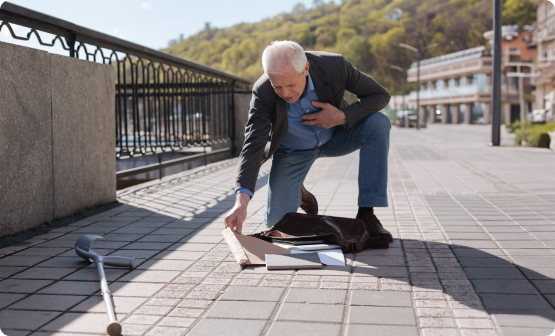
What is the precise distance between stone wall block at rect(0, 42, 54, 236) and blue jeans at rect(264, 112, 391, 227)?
1816 millimetres

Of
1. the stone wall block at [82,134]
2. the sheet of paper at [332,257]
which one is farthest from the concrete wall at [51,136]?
the sheet of paper at [332,257]

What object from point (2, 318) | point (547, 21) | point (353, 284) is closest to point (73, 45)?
point (2, 318)

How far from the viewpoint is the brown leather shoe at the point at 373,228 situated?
372 cm

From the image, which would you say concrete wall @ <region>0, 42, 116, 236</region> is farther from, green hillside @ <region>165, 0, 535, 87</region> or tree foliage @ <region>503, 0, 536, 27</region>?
tree foliage @ <region>503, 0, 536, 27</region>

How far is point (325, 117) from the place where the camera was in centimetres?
382

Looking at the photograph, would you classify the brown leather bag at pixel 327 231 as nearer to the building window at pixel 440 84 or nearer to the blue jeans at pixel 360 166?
the blue jeans at pixel 360 166

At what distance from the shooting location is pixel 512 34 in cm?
6669

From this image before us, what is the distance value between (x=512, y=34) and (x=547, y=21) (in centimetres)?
1825

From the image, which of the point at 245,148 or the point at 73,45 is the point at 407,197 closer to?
the point at 245,148

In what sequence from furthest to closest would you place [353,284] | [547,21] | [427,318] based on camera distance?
[547,21]
[353,284]
[427,318]

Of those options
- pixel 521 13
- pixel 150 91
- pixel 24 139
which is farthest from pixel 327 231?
pixel 521 13

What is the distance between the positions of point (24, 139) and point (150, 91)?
3489 mm

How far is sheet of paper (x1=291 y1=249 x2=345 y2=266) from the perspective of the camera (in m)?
3.25

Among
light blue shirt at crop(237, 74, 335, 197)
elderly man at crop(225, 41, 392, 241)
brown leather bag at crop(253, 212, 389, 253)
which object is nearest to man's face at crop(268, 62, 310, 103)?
elderly man at crop(225, 41, 392, 241)
